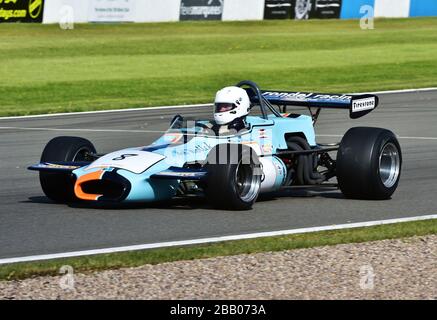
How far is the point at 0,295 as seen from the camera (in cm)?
718

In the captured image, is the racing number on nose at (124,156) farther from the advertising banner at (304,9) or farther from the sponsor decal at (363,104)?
the advertising banner at (304,9)

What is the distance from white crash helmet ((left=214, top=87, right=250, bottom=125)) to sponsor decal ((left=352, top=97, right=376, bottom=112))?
139 cm

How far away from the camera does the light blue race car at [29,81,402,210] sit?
33.0ft

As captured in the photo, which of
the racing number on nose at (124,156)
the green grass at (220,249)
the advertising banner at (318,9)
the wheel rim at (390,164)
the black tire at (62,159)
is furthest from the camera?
the advertising banner at (318,9)

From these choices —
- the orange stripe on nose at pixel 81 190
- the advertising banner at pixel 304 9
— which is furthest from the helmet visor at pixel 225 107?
the advertising banner at pixel 304 9

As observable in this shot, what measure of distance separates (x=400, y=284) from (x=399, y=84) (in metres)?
17.8

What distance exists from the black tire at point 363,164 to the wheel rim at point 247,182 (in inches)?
38.0

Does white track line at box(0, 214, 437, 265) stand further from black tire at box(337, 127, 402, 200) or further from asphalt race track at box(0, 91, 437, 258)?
black tire at box(337, 127, 402, 200)

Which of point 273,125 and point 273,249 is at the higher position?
point 273,125

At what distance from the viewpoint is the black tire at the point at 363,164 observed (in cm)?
1077

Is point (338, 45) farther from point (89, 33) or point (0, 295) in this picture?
point (0, 295)

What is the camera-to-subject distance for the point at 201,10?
35250mm

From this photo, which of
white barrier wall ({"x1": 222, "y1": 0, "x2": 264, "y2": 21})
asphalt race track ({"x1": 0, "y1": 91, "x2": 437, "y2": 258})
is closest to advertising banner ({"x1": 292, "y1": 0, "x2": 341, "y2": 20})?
white barrier wall ({"x1": 222, "y1": 0, "x2": 264, "y2": 21})

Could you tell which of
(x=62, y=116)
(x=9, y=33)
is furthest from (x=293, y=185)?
(x=9, y=33)
